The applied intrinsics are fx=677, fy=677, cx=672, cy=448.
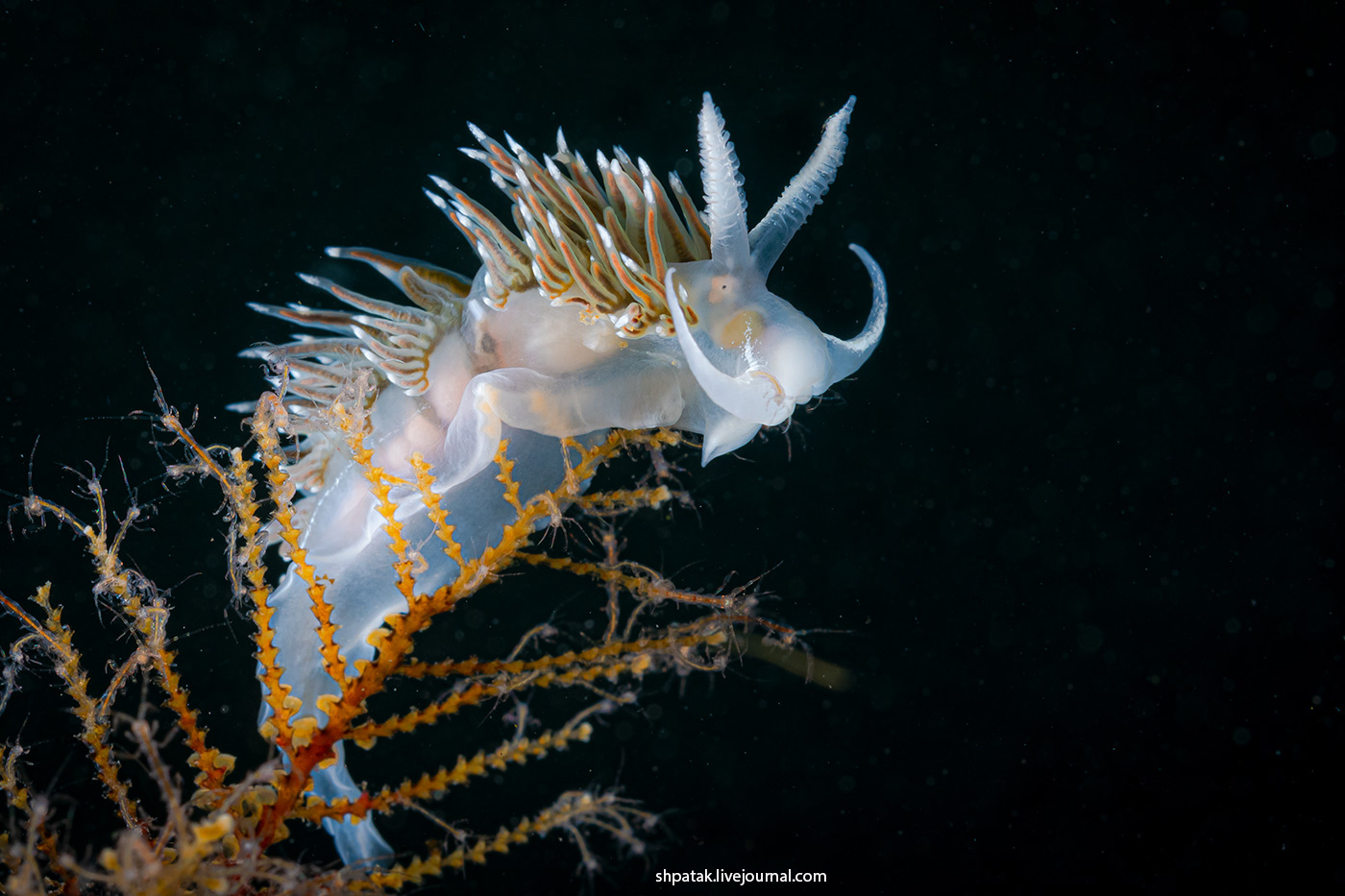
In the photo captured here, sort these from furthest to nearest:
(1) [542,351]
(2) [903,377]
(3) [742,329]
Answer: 1. (2) [903,377]
2. (1) [542,351]
3. (3) [742,329]

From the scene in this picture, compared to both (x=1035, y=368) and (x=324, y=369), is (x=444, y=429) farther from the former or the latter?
(x=1035, y=368)

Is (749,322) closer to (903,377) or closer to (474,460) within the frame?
(474,460)

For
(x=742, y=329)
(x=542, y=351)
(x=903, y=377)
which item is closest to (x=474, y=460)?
(x=542, y=351)

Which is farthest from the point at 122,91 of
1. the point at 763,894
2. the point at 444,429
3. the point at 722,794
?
the point at 763,894

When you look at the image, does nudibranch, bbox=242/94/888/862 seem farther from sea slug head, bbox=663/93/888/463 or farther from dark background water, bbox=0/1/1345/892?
dark background water, bbox=0/1/1345/892

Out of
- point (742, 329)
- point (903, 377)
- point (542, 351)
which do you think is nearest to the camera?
point (742, 329)

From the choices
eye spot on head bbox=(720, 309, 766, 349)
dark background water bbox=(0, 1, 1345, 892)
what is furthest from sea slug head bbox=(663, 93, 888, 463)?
dark background water bbox=(0, 1, 1345, 892)
